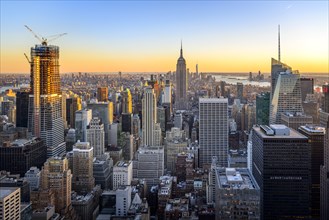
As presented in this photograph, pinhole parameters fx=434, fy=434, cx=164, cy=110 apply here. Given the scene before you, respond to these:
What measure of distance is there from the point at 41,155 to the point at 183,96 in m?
10.0

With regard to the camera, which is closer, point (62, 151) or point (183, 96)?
point (62, 151)

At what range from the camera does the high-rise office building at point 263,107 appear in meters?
15.9

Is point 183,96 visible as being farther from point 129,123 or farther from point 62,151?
point 62,151

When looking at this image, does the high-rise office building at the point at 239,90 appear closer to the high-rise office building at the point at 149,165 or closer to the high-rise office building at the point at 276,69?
the high-rise office building at the point at 276,69

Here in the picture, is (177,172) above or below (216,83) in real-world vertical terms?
below

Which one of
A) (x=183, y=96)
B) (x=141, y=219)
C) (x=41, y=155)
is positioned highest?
(x=183, y=96)

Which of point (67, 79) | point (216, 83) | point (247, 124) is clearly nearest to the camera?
point (67, 79)

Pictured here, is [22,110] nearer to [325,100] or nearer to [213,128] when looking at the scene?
[213,128]

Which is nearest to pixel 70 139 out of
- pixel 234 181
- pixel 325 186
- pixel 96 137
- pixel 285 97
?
pixel 96 137

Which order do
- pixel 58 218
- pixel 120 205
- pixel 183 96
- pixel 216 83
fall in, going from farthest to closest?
pixel 183 96 < pixel 216 83 < pixel 120 205 < pixel 58 218

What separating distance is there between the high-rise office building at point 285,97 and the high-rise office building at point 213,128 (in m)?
1.75

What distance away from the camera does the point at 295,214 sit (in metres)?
9.10

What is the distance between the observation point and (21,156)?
1220cm

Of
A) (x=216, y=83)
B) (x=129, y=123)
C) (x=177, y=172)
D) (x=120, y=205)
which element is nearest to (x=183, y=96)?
(x=129, y=123)
